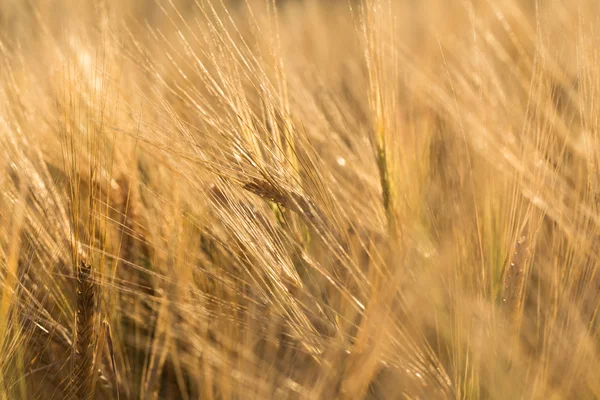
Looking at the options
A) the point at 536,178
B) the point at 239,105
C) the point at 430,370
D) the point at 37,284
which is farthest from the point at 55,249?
the point at 536,178

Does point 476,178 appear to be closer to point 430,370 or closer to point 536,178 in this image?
point 536,178

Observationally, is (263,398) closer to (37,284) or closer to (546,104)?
(37,284)

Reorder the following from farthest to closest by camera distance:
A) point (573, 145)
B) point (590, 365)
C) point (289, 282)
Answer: point (573, 145) → point (289, 282) → point (590, 365)

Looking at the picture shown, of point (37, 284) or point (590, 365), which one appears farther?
point (37, 284)

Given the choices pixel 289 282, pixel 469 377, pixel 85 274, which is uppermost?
pixel 85 274

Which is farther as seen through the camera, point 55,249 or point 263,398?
point 55,249

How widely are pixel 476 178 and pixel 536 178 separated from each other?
7 cm

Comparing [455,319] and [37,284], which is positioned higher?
[37,284]

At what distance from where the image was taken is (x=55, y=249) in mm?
813

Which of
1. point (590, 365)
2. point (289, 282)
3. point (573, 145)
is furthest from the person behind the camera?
point (573, 145)

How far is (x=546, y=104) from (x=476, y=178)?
13 cm

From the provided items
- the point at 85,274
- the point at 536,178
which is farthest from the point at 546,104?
the point at 85,274

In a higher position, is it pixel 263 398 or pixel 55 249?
pixel 55 249

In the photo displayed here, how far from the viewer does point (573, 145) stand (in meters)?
0.97
